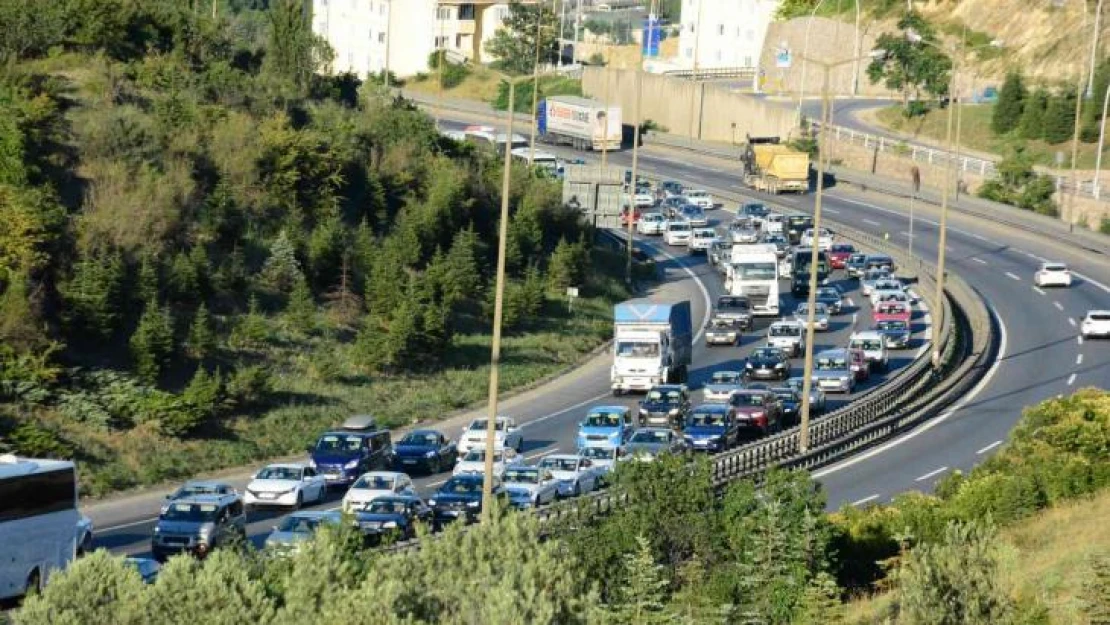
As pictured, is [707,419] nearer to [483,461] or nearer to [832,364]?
[483,461]

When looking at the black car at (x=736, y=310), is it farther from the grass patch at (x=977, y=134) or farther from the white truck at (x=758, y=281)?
the grass patch at (x=977, y=134)

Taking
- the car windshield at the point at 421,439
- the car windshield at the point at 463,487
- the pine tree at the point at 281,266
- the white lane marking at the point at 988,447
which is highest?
the pine tree at the point at 281,266

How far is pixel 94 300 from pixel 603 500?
81.8 feet

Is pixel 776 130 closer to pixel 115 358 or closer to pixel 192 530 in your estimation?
pixel 115 358

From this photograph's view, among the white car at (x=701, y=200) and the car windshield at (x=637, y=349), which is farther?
the white car at (x=701, y=200)

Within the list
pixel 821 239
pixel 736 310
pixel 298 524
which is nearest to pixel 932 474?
pixel 298 524

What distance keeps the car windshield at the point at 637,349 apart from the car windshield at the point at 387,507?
23.9 m

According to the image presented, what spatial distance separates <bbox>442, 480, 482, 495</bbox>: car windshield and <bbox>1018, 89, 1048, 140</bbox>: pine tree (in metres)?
92.3

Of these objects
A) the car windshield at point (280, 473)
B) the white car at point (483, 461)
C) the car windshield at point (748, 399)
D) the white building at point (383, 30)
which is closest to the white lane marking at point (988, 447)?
the car windshield at point (748, 399)

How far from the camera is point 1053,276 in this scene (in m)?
93.8

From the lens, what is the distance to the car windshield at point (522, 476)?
164 feet

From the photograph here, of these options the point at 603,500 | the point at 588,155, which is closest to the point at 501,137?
the point at 588,155

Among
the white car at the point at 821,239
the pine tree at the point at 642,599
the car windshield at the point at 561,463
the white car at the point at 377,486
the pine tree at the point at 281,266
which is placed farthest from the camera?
the white car at the point at 821,239

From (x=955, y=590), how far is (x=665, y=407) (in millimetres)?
35918
